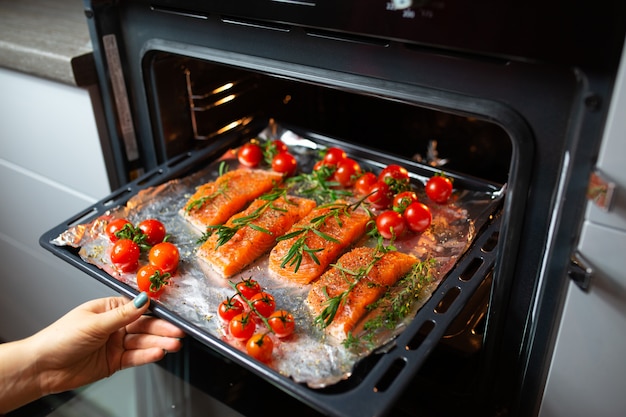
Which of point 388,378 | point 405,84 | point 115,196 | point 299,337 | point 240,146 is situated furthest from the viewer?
point 240,146

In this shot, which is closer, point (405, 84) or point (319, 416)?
point (405, 84)

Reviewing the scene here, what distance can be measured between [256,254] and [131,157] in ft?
1.60

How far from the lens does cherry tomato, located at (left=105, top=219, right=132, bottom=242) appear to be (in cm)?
138

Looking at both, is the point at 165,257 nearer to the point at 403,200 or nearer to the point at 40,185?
the point at 403,200

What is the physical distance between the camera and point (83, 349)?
118 cm

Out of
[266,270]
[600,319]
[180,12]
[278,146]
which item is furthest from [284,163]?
[600,319]

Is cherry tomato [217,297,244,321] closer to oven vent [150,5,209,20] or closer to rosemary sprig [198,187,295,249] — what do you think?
rosemary sprig [198,187,295,249]

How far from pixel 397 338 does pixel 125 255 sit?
63cm

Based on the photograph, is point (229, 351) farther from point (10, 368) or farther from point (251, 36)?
point (251, 36)

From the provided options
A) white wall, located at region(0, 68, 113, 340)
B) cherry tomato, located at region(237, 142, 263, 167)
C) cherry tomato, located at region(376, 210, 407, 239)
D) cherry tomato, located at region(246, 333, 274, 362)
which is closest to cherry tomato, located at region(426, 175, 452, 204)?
cherry tomato, located at region(376, 210, 407, 239)

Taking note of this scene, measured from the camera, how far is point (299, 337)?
114cm

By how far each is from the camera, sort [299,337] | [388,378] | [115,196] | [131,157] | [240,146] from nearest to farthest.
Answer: [299,337], [388,378], [115,196], [131,157], [240,146]

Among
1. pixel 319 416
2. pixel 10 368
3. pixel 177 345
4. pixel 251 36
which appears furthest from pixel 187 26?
pixel 319 416

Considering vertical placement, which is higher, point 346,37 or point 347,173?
point 346,37
